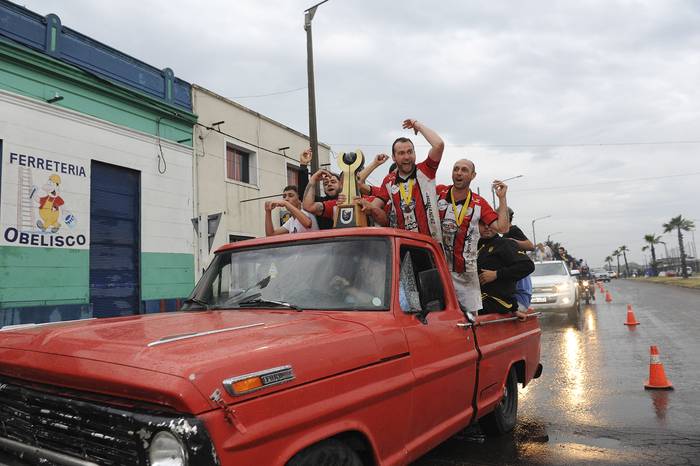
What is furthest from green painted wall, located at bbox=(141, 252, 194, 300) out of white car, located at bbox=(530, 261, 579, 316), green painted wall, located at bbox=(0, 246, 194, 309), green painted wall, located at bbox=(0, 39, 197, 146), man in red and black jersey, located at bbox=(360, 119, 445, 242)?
white car, located at bbox=(530, 261, 579, 316)

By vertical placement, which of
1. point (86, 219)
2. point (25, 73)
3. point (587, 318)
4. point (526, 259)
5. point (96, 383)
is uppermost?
point (25, 73)

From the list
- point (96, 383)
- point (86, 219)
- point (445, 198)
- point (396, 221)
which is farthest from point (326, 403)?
point (86, 219)

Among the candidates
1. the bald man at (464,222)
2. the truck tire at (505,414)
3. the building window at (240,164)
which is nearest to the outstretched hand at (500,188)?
the bald man at (464,222)

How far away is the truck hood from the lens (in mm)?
1898

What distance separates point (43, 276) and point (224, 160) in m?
6.33

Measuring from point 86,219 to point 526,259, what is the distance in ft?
32.4

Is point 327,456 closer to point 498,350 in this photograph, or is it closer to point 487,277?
point 498,350

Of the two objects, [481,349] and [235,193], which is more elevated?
[235,193]

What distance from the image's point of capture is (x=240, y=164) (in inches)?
647

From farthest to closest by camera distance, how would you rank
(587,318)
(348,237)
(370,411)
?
(587,318) < (348,237) < (370,411)

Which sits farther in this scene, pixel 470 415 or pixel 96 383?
pixel 470 415

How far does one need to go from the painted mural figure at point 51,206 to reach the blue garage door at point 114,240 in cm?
91

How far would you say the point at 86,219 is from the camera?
1121cm

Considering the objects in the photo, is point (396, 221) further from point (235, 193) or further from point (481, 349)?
point (235, 193)
